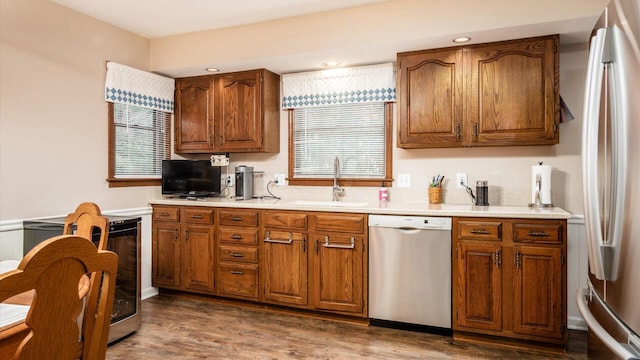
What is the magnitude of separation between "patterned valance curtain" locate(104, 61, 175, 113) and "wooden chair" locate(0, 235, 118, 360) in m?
3.04

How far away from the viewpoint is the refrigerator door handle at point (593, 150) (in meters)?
1.23

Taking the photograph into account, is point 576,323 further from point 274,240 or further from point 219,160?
point 219,160

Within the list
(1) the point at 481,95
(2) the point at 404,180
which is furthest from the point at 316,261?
(1) the point at 481,95

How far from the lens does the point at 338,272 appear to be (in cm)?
322

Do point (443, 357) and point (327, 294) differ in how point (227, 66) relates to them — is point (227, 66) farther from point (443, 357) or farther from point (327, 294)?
point (443, 357)

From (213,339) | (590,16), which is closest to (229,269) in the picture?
(213,339)

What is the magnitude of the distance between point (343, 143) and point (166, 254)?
2.06 m

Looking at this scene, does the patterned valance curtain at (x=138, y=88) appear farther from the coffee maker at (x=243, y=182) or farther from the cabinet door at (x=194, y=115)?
the coffee maker at (x=243, y=182)

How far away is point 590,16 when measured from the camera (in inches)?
103

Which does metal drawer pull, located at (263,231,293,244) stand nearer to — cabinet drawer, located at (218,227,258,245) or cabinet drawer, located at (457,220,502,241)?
→ cabinet drawer, located at (218,227,258,245)

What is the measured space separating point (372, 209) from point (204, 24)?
2281 mm

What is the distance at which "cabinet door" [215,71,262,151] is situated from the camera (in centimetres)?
388

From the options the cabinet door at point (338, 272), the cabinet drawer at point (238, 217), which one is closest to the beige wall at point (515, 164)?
the cabinet door at point (338, 272)

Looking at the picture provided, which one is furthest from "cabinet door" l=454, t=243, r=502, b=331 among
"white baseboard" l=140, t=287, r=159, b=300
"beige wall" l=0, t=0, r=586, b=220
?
"white baseboard" l=140, t=287, r=159, b=300
